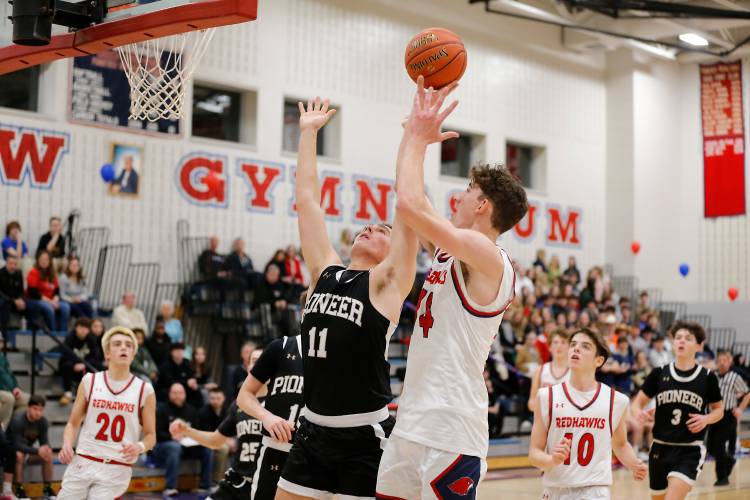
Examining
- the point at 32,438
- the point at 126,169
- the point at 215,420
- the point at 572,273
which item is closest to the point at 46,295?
the point at 32,438

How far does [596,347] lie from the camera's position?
22.6 ft

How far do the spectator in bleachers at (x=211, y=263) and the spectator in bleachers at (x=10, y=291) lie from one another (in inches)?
140

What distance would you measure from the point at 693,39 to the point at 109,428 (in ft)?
64.4

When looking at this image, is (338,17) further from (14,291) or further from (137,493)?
(137,493)

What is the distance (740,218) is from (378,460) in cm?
2305

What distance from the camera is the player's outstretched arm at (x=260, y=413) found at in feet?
16.4

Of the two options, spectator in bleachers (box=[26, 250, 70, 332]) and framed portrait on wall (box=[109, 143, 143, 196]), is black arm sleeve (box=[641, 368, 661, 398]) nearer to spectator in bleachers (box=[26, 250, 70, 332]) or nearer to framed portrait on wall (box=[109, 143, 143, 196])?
spectator in bleachers (box=[26, 250, 70, 332])

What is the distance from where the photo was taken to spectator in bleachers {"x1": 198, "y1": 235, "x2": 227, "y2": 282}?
16656mm

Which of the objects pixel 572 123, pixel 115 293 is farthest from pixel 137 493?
pixel 572 123

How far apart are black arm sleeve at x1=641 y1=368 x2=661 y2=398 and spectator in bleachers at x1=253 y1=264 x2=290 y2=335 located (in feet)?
27.3

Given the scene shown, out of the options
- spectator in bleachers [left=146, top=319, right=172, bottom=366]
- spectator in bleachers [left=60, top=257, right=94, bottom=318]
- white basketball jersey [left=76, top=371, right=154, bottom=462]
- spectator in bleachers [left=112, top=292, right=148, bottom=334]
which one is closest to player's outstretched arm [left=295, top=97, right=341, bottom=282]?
white basketball jersey [left=76, top=371, right=154, bottom=462]

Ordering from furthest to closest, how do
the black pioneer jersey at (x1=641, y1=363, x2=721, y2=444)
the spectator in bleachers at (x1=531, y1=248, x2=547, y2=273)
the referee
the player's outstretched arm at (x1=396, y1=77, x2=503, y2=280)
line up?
the spectator in bleachers at (x1=531, y1=248, x2=547, y2=273)
the referee
the black pioneer jersey at (x1=641, y1=363, x2=721, y2=444)
the player's outstretched arm at (x1=396, y1=77, x2=503, y2=280)

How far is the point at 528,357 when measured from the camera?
1766 centimetres

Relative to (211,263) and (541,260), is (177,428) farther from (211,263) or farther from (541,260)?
(541,260)
